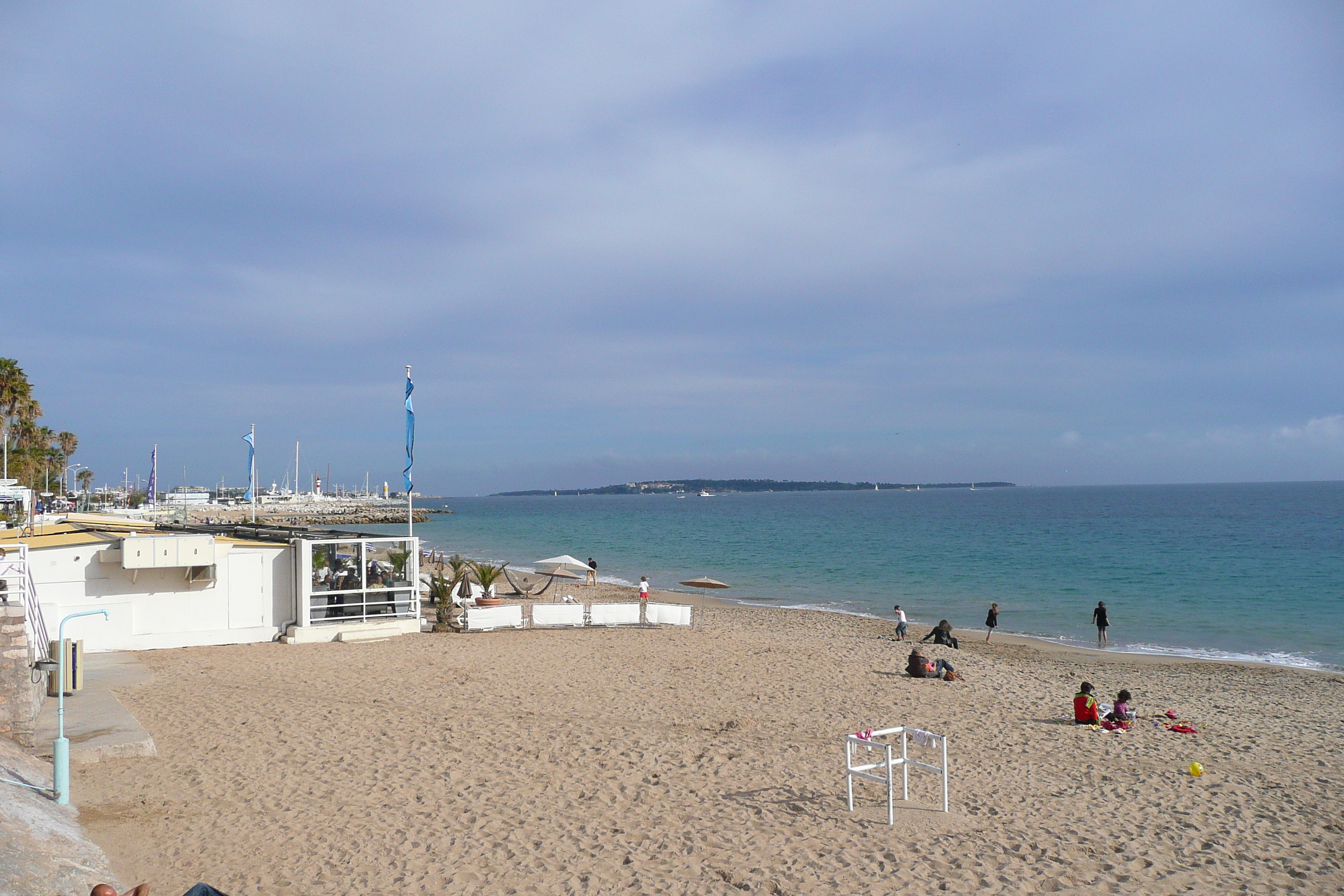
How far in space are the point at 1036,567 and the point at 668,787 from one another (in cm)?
3790

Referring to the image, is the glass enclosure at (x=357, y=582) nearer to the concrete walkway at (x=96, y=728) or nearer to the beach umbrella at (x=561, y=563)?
the concrete walkway at (x=96, y=728)

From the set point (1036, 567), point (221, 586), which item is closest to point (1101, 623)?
point (221, 586)

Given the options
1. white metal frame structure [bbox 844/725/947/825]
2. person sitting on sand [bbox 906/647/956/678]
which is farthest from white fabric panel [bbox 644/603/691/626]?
white metal frame structure [bbox 844/725/947/825]

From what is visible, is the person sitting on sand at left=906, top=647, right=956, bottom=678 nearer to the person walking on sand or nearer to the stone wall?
the person walking on sand

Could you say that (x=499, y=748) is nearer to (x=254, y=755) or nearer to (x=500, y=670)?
(x=254, y=755)

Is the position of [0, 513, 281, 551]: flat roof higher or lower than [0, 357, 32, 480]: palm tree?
lower

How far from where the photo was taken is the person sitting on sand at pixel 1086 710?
1079 cm

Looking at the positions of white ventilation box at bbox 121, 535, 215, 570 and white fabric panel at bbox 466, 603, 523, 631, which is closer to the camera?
white ventilation box at bbox 121, 535, 215, 570

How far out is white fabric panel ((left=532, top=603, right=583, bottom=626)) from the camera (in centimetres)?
1814

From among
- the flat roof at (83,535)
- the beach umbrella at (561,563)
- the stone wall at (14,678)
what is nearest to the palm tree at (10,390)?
the flat roof at (83,535)

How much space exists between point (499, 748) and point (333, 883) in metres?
3.26

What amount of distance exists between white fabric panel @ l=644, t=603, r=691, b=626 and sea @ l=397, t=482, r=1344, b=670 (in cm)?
810

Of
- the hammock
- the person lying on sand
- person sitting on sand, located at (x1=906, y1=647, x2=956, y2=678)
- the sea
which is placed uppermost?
the person lying on sand

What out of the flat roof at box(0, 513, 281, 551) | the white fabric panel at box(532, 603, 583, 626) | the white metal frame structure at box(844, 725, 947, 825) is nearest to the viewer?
the white metal frame structure at box(844, 725, 947, 825)
